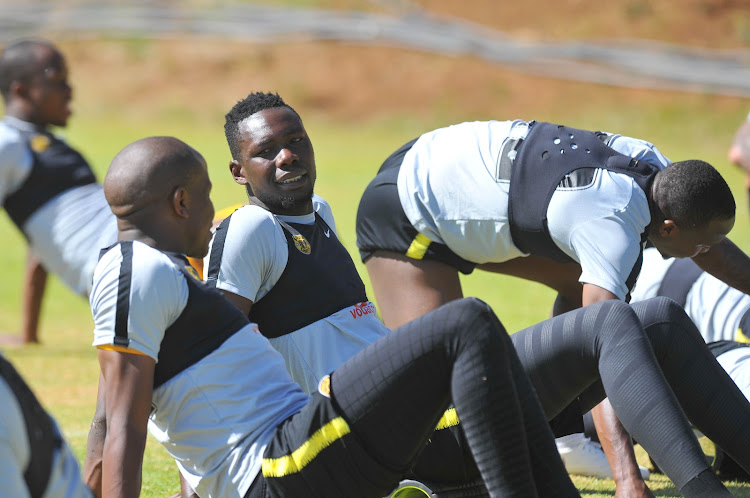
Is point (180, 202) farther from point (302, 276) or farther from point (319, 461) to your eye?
point (319, 461)

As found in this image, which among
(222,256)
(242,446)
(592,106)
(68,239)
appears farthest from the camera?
(592,106)

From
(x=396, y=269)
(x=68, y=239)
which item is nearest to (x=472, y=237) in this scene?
(x=396, y=269)

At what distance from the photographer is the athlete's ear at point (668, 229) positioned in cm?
391

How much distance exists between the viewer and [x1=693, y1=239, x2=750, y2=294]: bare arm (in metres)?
4.55

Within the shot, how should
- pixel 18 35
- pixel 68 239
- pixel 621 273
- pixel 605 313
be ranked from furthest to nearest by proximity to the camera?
pixel 18 35
pixel 68 239
pixel 621 273
pixel 605 313

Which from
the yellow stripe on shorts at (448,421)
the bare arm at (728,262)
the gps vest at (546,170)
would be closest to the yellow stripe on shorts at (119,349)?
the yellow stripe on shorts at (448,421)

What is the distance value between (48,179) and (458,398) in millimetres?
5181

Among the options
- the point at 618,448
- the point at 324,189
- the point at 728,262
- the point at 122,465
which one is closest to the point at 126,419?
the point at 122,465

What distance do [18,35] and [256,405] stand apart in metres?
28.8

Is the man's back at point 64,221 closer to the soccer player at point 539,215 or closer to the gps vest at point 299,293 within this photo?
the soccer player at point 539,215

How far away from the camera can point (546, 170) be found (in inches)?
160

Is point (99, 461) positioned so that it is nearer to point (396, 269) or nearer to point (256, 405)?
point (256, 405)

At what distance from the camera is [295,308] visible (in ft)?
11.3

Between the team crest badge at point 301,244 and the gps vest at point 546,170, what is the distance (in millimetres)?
970
